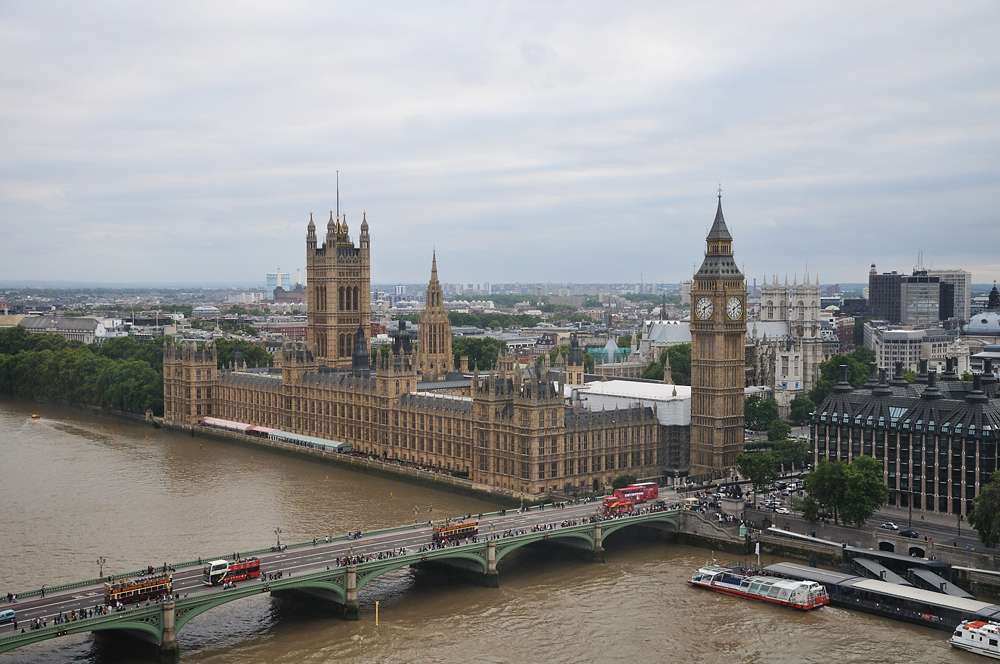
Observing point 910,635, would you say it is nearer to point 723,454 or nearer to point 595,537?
point 595,537

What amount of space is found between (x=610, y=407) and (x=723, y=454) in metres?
11.7

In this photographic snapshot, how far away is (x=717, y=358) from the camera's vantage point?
92062mm

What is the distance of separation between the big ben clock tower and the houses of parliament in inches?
7.6

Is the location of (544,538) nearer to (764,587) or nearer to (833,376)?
(764,587)

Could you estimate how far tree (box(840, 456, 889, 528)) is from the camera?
72188mm

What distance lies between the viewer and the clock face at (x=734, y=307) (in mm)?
93125

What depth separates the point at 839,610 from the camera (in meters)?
63.3

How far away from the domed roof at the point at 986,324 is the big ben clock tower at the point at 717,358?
291 feet

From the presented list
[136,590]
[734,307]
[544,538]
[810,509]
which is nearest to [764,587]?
[810,509]

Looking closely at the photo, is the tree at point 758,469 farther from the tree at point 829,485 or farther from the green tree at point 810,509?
the tree at point 829,485

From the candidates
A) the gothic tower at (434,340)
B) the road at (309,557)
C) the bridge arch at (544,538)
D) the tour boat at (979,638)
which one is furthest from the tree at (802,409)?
the tour boat at (979,638)

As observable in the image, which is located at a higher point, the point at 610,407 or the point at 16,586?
the point at 610,407

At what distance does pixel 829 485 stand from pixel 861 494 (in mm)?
2147

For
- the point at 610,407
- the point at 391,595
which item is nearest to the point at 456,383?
the point at 610,407
